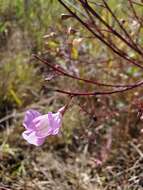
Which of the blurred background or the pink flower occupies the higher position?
the pink flower

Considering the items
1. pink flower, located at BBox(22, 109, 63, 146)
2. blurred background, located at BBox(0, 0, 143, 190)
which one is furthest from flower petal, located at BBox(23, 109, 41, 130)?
blurred background, located at BBox(0, 0, 143, 190)

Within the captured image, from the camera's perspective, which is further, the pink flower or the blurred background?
the blurred background

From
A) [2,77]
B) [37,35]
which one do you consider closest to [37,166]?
[2,77]

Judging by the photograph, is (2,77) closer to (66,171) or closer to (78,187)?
(66,171)

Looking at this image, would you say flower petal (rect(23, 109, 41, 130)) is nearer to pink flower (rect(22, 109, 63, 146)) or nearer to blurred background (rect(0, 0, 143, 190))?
pink flower (rect(22, 109, 63, 146))

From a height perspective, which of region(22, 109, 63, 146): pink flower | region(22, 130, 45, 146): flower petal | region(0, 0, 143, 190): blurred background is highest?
region(22, 109, 63, 146): pink flower

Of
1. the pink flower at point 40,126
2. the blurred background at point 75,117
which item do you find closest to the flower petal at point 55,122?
the pink flower at point 40,126

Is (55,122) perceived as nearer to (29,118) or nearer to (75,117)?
(29,118)
